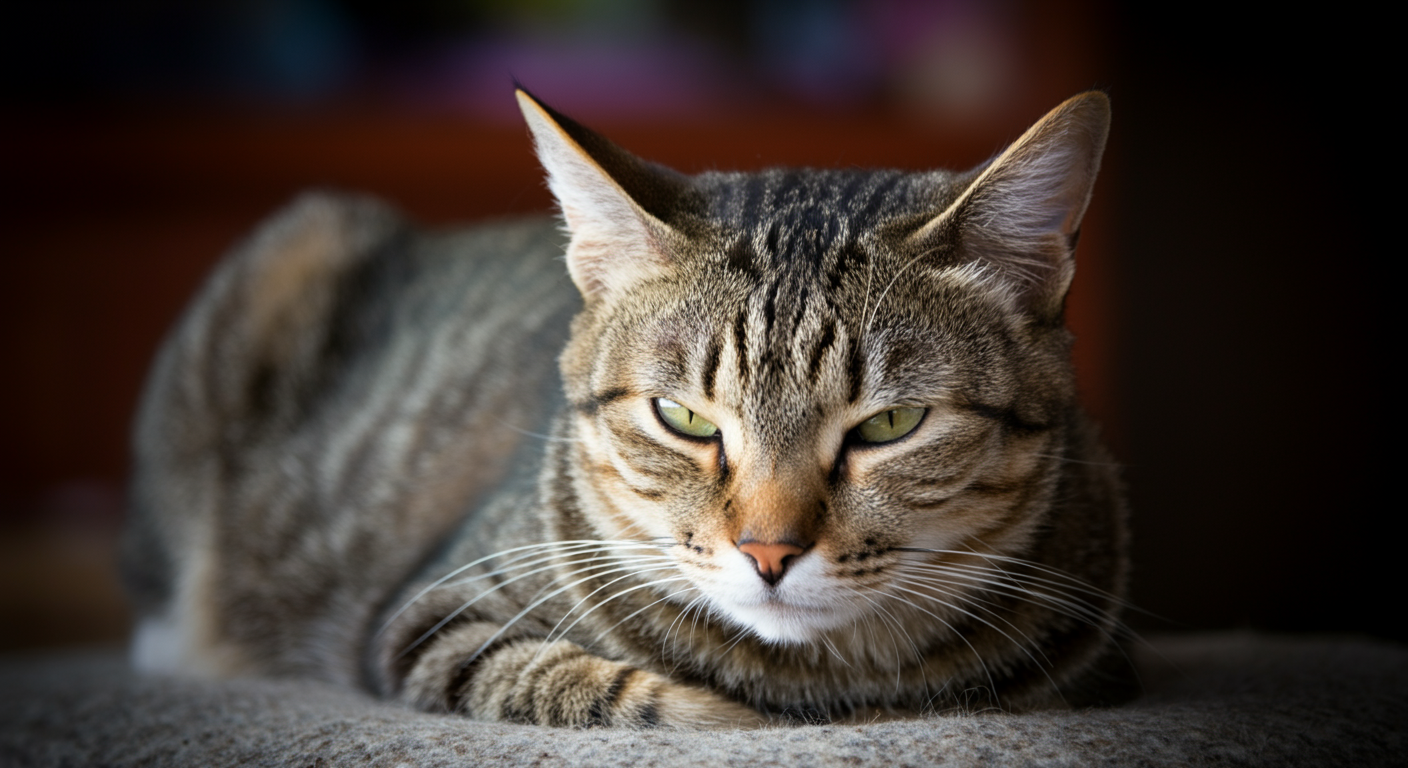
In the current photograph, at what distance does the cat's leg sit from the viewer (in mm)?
927

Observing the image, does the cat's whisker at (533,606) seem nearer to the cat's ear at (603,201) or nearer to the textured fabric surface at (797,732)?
the textured fabric surface at (797,732)

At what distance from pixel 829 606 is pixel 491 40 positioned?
88.6 inches

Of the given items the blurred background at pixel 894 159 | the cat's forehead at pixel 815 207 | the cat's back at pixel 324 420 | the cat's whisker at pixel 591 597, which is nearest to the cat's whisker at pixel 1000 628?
the cat's whisker at pixel 591 597

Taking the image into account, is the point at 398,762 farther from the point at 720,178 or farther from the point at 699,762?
the point at 720,178

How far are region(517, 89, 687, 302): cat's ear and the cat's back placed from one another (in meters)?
0.29

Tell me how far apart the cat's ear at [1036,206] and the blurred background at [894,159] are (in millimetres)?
1615

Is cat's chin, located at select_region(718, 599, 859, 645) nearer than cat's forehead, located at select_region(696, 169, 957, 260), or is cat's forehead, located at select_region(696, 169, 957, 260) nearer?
cat's chin, located at select_region(718, 599, 859, 645)

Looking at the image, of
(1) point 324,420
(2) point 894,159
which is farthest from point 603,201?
(2) point 894,159

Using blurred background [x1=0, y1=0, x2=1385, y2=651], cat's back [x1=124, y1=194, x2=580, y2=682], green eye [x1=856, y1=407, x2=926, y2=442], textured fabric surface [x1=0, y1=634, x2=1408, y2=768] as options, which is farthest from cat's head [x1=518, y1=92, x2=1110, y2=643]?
blurred background [x1=0, y1=0, x2=1385, y2=651]

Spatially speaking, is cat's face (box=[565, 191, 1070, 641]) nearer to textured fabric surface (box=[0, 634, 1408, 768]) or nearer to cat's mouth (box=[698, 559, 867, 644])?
cat's mouth (box=[698, 559, 867, 644])

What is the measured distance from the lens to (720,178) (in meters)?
1.17

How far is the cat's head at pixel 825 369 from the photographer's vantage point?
0.88 meters

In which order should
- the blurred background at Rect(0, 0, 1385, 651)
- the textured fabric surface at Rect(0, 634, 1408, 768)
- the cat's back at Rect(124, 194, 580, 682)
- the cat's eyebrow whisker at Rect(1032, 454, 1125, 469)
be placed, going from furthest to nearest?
the blurred background at Rect(0, 0, 1385, 651)
the cat's back at Rect(124, 194, 580, 682)
the cat's eyebrow whisker at Rect(1032, 454, 1125, 469)
the textured fabric surface at Rect(0, 634, 1408, 768)

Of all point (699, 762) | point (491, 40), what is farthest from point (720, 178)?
point (491, 40)
